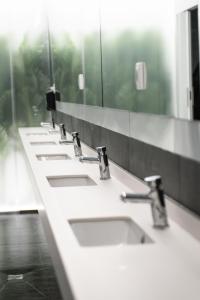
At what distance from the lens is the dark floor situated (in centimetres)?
407

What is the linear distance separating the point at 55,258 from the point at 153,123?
3.54 ft

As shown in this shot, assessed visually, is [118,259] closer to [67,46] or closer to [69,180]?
[69,180]

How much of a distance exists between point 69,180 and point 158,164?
84cm

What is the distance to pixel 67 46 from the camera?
20.5ft

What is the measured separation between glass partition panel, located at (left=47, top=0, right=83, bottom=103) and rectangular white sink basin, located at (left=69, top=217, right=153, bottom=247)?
334 centimetres

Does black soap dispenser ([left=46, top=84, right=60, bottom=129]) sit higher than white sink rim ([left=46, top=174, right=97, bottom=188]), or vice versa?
black soap dispenser ([left=46, top=84, right=60, bottom=129])

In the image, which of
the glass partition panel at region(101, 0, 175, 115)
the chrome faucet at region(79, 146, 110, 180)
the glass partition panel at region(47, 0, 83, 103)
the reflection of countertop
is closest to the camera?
the reflection of countertop

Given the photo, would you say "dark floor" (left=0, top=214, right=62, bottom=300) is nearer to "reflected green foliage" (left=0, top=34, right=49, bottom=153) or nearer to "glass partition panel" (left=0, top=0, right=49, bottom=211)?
"glass partition panel" (left=0, top=0, right=49, bottom=211)

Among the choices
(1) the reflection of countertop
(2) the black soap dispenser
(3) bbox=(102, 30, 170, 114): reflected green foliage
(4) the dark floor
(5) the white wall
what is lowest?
(4) the dark floor

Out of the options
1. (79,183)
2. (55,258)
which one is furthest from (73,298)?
(79,183)

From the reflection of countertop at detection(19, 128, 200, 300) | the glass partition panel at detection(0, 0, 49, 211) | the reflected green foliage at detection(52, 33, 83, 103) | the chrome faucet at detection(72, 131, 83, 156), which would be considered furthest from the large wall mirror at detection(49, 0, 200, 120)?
the glass partition panel at detection(0, 0, 49, 211)

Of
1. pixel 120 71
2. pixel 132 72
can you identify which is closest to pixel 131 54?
pixel 132 72

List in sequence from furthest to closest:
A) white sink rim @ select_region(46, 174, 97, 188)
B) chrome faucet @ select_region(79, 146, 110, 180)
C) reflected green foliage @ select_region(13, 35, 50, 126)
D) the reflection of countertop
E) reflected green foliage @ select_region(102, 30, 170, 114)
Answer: reflected green foliage @ select_region(13, 35, 50, 126), white sink rim @ select_region(46, 174, 97, 188), chrome faucet @ select_region(79, 146, 110, 180), reflected green foliage @ select_region(102, 30, 170, 114), the reflection of countertop

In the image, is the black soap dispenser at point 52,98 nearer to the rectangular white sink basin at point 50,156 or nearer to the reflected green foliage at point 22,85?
the reflected green foliage at point 22,85
